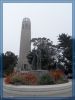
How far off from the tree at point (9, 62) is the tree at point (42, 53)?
243mm


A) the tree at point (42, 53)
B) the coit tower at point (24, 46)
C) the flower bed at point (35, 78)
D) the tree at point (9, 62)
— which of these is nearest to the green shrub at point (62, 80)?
the flower bed at point (35, 78)

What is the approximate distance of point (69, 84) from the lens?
5094 mm

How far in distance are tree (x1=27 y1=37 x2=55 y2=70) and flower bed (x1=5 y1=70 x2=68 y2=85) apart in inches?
5.9

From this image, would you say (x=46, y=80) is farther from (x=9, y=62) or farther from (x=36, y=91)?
(x=9, y=62)

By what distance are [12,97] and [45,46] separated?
102 centimetres

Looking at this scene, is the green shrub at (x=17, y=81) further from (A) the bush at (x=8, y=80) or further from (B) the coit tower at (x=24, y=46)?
(B) the coit tower at (x=24, y=46)

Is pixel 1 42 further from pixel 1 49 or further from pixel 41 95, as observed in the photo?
pixel 41 95

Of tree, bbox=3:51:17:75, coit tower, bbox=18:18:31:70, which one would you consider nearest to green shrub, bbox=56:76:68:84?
coit tower, bbox=18:18:31:70

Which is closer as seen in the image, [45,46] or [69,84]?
[69,84]

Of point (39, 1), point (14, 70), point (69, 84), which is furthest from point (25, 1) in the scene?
point (69, 84)

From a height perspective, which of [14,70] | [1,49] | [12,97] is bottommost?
[12,97]

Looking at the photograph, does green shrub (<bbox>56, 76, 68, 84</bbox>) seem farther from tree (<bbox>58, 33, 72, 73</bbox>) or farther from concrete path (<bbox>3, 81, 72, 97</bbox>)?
tree (<bbox>58, 33, 72, 73</bbox>)

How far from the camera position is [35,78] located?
17.5 ft

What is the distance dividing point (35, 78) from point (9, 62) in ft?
1.63
